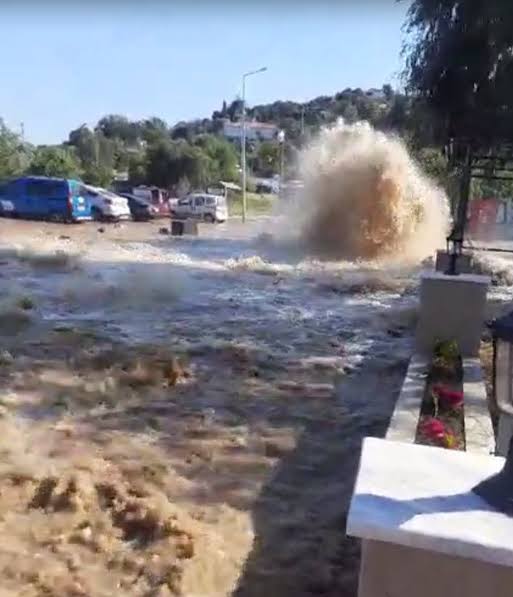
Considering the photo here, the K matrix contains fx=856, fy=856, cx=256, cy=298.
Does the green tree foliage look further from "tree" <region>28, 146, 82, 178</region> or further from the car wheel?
the car wheel

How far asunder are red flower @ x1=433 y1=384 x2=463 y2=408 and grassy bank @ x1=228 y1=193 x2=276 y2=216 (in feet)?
142

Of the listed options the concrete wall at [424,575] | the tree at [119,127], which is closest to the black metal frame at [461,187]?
the concrete wall at [424,575]

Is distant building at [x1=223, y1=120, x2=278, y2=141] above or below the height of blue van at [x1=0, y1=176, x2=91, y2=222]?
above

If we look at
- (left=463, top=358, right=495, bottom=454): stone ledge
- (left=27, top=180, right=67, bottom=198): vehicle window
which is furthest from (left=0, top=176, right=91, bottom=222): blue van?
(left=463, top=358, right=495, bottom=454): stone ledge

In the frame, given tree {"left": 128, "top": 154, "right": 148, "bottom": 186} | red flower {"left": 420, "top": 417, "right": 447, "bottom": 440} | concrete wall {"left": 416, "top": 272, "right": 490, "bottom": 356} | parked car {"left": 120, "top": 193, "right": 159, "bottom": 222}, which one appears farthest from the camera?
tree {"left": 128, "top": 154, "right": 148, "bottom": 186}

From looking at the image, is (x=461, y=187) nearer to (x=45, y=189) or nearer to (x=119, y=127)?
(x=45, y=189)

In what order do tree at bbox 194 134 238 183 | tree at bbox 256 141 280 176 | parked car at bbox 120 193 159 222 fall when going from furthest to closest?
tree at bbox 256 141 280 176, tree at bbox 194 134 238 183, parked car at bbox 120 193 159 222

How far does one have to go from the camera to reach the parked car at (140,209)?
38.0m

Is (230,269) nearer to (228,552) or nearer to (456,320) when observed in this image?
(456,320)

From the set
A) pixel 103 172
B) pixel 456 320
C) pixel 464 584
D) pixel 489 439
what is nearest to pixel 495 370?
pixel 464 584

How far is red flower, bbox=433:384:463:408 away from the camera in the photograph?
5.36 meters

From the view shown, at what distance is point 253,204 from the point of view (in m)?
57.1

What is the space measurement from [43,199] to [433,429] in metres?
29.2

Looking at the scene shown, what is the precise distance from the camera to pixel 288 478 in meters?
5.98
